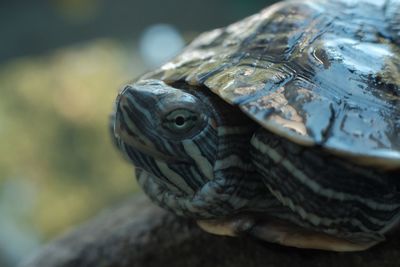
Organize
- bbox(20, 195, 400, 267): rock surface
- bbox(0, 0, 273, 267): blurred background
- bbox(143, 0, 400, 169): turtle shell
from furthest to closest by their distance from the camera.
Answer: bbox(0, 0, 273, 267): blurred background < bbox(20, 195, 400, 267): rock surface < bbox(143, 0, 400, 169): turtle shell

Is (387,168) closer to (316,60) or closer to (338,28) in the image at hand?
(316,60)

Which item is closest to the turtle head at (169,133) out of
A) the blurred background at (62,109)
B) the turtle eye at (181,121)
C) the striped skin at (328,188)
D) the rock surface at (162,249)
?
the turtle eye at (181,121)

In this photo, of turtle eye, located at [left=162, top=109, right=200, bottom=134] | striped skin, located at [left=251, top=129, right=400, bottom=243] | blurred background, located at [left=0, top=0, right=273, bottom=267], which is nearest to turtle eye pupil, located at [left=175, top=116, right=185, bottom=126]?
turtle eye, located at [left=162, top=109, right=200, bottom=134]

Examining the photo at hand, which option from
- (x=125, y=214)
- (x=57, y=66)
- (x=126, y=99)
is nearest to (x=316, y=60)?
(x=126, y=99)

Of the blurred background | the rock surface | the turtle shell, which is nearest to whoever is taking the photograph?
the turtle shell

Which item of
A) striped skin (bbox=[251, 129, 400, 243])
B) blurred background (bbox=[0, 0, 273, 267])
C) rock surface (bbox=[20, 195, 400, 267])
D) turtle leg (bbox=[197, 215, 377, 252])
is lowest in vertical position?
blurred background (bbox=[0, 0, 273, 267])

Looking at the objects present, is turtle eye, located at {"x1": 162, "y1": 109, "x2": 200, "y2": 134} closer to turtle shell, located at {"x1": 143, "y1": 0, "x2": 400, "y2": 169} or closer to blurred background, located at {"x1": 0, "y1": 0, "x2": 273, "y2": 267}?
turtle shell, located at {"x1": 143, "y1": 0, "x2": 400, "y2": 169}

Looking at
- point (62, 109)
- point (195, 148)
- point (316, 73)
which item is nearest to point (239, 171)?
point (195, 148)

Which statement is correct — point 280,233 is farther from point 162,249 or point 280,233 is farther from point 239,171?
point 162,249
